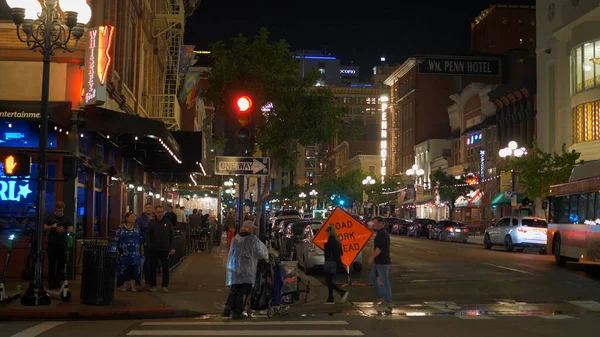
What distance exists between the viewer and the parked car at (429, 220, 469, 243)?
154 feet

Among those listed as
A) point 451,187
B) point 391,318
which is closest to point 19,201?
point 391,318

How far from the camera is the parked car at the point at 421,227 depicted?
5316 cm

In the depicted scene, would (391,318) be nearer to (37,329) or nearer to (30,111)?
(37,329)

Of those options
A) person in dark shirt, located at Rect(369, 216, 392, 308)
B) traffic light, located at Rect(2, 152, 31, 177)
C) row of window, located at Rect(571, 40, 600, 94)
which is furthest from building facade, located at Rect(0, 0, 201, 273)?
row of window, located at Rect(571, 40, 600, 94)

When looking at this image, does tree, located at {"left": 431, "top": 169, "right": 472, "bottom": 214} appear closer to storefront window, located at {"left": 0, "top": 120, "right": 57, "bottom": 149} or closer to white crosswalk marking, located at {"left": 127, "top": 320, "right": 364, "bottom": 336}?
storefront window, located at {"left": 0, "top": 120, "right": 57, "bottom": 149}

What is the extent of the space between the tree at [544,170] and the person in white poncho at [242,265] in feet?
100

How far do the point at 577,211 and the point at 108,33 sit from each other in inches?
612

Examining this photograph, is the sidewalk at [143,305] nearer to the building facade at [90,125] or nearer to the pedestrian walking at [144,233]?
the pedestrian walking at [144,233]

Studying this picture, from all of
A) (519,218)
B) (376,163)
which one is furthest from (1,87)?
(376,163)

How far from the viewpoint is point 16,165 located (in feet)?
43.7

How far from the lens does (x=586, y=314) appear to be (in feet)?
44.8

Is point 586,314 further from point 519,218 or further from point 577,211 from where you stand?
point 519,218

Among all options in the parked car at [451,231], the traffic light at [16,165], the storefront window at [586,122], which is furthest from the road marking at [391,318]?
the parked car at [451,231]

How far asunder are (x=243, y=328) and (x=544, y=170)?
1303 inches
